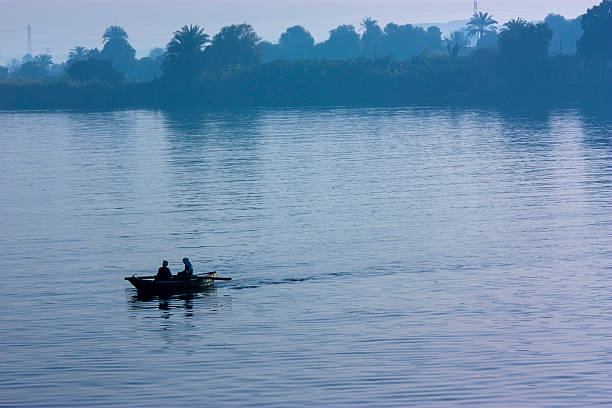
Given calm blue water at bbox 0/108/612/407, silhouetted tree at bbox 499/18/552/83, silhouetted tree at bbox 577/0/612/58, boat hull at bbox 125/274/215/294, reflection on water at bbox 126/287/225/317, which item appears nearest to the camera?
calm blue water at bbox 0/108/612/407

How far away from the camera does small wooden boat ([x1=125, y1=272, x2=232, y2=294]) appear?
139 ft

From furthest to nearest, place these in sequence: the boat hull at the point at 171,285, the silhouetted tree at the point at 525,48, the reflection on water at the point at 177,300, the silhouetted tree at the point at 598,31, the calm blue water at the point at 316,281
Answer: the silhouetted tree at the point at 525,48
the silhouetted tree at the point at 598,31
the boat hull at the point at 171,285
the reflection on water at the point at 177,300
the calm blue water at the point at 316,281

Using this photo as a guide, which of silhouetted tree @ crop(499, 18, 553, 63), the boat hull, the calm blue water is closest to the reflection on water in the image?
the calm blue water

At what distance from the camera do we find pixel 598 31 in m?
193

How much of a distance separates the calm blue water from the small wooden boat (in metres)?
0.53

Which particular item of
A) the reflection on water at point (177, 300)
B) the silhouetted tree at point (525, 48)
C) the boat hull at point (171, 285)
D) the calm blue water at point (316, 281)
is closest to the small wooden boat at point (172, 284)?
the boat hull at point (171, 285)

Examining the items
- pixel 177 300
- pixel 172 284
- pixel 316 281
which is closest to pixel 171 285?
pixel 172 284

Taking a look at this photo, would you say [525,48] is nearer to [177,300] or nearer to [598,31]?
[598,31]

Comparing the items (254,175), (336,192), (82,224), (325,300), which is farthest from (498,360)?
(254,175)

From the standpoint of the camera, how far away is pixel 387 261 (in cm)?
5034

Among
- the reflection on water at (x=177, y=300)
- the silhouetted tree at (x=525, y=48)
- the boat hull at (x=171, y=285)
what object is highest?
the silhouetted tree at (x=525, y=48)

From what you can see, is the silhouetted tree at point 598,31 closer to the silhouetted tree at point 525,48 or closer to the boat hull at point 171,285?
the silhouetted tree at point 525,48

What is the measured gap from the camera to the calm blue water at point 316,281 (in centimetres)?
3191

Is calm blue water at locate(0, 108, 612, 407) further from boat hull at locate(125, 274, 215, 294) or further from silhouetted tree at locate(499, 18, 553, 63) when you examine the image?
silhouetted tree at locate(499, 18, 553, 63)
